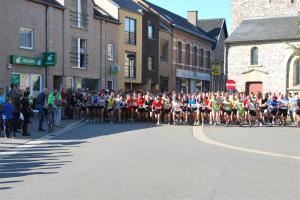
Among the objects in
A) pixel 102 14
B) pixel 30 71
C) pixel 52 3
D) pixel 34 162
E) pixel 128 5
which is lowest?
pixel 34 162

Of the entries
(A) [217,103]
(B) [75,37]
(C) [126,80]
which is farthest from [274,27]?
(A) [217,103]

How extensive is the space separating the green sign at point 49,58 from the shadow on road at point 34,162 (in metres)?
14.7

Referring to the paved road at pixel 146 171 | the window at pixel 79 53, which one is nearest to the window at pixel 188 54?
the window at pixel 79 53

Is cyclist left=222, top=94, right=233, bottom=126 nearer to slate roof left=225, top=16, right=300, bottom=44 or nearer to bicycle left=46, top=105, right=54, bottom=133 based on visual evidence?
bicycle left=46, top=105, right=54, bottom=133

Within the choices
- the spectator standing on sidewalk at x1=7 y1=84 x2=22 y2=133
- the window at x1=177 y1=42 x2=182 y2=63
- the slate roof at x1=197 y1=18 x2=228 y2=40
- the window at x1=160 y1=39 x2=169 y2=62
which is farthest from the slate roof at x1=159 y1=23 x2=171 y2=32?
the spectator standing on sidewalk at x1=7 y1=84 x2=22 y2=133

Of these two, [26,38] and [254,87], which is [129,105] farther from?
[254,87]

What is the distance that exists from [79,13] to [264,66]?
20.7 m

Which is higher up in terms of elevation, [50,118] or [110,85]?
[110,85]


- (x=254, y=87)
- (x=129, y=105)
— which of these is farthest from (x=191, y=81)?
(x=129, y=105)

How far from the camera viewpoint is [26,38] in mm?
28969

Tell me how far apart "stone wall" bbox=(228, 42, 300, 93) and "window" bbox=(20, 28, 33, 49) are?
2463 cm

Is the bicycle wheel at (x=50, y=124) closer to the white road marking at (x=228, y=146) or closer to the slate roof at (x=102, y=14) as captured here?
the white road marking at (x=228, y=146)

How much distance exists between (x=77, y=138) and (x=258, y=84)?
33.4 meters

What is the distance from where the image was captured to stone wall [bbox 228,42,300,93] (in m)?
45.9
